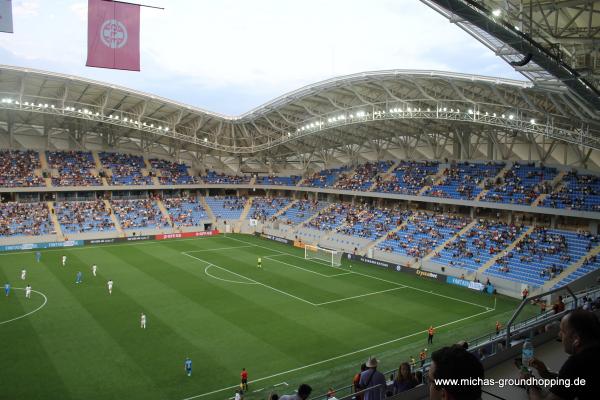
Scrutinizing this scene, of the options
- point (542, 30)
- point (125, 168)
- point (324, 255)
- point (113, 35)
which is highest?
point (542, 30)

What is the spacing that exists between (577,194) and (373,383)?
3752cm

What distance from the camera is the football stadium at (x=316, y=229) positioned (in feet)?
56.0

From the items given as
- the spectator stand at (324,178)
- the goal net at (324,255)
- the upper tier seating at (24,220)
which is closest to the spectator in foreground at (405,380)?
the goal net at (324,255)

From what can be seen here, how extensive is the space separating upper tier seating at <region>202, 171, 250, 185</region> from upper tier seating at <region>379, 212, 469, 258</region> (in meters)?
31.8

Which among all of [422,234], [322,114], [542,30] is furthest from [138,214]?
[542,30]

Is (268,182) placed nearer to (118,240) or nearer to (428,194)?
(118,240)

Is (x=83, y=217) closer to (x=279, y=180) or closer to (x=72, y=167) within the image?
(x=72, y=167)

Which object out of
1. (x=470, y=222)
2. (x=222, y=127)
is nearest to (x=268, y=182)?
(x=222, y=127)

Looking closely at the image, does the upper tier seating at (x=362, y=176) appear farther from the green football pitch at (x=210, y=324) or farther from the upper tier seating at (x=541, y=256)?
the upper tier seating at (x=541, y=256)

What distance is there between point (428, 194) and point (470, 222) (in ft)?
18.1

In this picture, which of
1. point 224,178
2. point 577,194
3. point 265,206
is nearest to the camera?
point 577,194

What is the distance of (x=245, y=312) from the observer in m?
27.8

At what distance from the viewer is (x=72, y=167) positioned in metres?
59.8

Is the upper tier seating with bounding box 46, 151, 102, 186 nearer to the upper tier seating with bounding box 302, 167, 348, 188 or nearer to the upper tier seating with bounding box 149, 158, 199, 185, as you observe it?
the upper tier seating with bounding box 149, 158, 199, 185
